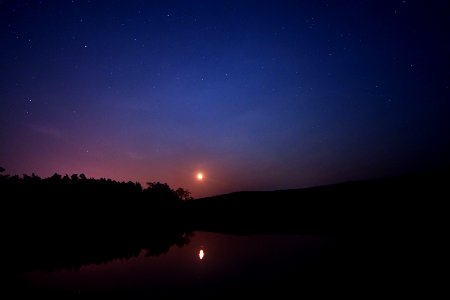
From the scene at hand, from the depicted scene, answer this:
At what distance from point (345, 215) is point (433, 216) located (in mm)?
8001

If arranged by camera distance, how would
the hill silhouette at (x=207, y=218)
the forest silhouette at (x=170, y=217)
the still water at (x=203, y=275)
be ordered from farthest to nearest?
the forest silhouette at (x=170, y=217)
the hill silhouette at (x=207, y=218)
the still water at (x=203, y=275)

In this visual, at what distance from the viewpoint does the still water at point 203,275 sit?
308 inches

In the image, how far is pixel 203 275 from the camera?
374 inches

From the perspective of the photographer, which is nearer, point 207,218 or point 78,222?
point 78,222

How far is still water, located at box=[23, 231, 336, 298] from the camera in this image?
783 cm

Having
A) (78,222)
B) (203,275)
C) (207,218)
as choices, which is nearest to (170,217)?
(207,218)

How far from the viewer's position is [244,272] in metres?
9.61

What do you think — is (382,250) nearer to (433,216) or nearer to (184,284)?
(184,284)

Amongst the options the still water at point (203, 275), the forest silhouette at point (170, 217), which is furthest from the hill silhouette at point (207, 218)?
the still water at point (203, 275)

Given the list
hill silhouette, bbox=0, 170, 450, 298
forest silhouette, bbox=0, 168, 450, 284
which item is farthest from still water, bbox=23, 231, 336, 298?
forest silhouette, bbox=0, 168, 450, 284

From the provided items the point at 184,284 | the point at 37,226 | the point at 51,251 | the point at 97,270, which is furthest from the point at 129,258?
the point at 37,226

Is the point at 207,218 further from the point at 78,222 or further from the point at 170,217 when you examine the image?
the point at 78,222

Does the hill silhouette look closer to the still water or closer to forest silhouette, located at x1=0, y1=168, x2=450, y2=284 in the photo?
forest silhouette, located at x1=0, y1=168, x2=450, y2=284

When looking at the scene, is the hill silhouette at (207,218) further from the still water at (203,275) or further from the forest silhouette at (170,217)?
the still water at (203,275)
